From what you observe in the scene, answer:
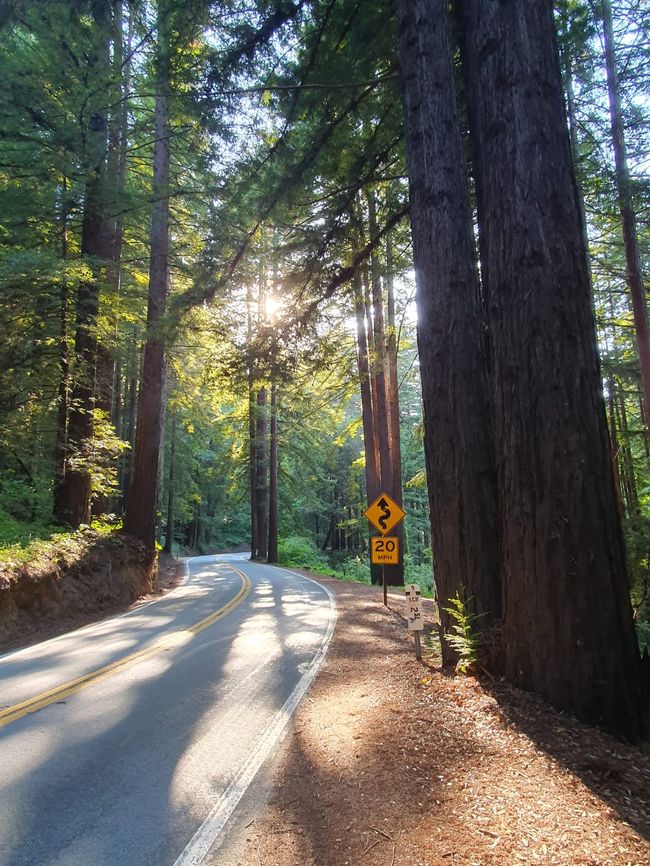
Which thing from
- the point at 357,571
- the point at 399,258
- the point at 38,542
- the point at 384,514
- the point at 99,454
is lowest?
the point at 357,571

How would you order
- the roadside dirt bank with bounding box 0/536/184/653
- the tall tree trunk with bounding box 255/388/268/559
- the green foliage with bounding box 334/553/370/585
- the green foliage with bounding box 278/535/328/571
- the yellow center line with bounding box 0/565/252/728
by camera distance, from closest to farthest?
the yellow center line with bounding box 0/565/252/728
the roadside dirt bank with bounding box 0/536/184/653
the green foliage with bounding box 334/553/370/585
the tall tree trunk with bounding box 255/388/268/559
the green foliage with bounding box 278/535/328/571

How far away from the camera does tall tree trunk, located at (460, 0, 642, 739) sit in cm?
439

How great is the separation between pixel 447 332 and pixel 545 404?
1.57 meters

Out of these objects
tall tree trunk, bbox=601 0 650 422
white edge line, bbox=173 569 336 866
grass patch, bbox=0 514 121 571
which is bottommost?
white edge line, bbox=173 569 336 866

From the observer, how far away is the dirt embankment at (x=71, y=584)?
10148mm

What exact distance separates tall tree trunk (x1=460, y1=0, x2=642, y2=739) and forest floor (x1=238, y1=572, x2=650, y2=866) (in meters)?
0.45

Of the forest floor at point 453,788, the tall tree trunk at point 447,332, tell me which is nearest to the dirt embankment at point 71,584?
the forest floor at point 453,788

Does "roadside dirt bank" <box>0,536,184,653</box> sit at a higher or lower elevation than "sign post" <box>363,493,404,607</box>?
lower

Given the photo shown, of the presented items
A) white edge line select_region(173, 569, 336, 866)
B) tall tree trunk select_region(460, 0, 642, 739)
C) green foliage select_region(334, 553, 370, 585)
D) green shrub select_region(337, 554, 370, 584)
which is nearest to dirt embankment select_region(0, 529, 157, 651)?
white edge line select_region(173, 569, 336, 866)

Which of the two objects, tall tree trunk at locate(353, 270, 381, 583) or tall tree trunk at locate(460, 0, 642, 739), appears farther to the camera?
tall tree trunk at locate(353, 270, 381, 583)

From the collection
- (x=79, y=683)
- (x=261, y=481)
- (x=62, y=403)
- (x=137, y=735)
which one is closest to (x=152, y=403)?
(x=62, y=403)

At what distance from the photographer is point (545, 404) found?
462cm

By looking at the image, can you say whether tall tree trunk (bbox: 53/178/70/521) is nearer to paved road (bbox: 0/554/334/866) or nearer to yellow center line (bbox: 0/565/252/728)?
paved road (bbox: 0/554/334/866)

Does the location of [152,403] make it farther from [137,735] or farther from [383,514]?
[137,735]
